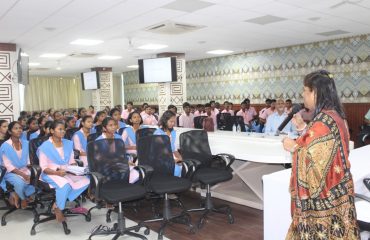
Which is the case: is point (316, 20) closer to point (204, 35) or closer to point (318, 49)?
point (204, 35)

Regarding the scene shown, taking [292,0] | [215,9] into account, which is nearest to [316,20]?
[292,0]

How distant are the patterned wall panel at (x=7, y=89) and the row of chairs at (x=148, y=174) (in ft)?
12.7

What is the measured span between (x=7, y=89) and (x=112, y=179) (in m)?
5.09

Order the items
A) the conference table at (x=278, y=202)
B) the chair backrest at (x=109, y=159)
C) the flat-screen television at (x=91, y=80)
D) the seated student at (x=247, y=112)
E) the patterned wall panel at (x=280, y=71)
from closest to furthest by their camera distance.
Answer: the conference table at (x=278, y=202)
the chair backrest at (x=109, y=159)
the patterned wall panel at (x=280, y=71)
the seated student at (x=247, y=112)
the flat-screen television at (x=91, y=80)

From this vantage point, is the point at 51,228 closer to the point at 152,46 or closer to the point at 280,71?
the point at 152,46

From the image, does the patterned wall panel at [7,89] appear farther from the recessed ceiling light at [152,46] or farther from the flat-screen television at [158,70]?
the flat-screen television at [158,70]

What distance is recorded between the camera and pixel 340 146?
182cm

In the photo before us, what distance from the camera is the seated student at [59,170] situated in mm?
3861

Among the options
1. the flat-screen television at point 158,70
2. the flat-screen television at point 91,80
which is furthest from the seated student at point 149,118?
the flat-screen television at point 91,80

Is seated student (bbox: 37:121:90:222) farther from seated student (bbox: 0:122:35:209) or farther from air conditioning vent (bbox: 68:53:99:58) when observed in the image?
air conditioning vent (bbox: 68:53:99:58)

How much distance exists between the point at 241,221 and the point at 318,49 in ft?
20.7

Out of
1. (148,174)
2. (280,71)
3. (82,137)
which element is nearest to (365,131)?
(280,71)

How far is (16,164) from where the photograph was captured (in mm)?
4547

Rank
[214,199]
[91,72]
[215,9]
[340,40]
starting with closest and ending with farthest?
[214,199], [215,9], [340,40], [91,72]
